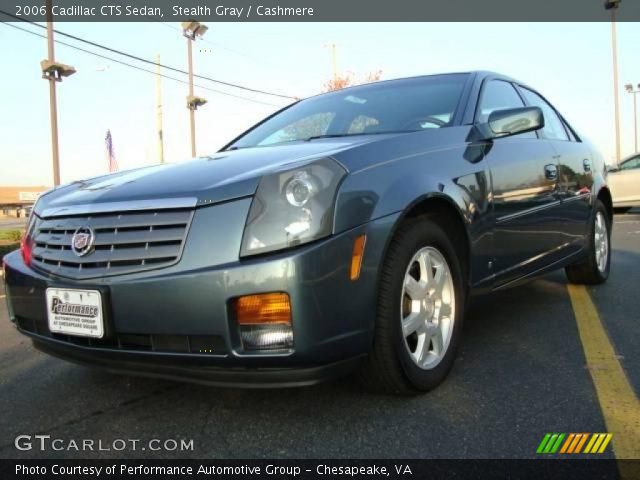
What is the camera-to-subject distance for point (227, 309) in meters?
1.96

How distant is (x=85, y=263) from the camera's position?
2.19 meters

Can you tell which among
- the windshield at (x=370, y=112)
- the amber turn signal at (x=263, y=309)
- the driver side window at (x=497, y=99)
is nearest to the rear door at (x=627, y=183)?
the driver side window at (x=497, y=99)

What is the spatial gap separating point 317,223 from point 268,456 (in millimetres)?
816

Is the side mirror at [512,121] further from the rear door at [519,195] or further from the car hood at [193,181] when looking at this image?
the car hood at [193,181]

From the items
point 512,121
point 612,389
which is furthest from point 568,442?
point 512,121

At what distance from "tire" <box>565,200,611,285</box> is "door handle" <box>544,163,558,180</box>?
0.93m

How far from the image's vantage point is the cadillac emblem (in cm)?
219

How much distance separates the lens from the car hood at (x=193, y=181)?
2113mm

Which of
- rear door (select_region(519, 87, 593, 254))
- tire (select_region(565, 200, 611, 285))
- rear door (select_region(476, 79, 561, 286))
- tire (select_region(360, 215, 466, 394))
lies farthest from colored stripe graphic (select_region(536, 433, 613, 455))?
tire (select_region(565, 200, 611, 285))

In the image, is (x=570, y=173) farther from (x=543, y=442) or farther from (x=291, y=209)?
(x=291, y=209)

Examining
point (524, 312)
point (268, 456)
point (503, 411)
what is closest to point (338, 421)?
point (268, 456)

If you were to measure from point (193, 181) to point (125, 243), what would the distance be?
1.14ft

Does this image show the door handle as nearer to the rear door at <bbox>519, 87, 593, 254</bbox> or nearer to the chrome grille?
the rear door at <bbox>519, 87, 593, 254</bbox>
